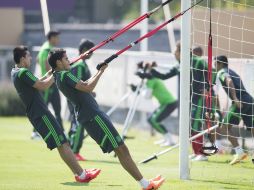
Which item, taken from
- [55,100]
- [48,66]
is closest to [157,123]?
[55,100]

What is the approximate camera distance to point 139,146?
804 inches

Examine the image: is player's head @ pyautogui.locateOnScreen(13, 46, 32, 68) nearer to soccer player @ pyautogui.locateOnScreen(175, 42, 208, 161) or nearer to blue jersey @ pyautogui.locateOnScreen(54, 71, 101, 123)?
blue jersey @ pyautogui.locateOnScreen(54, 71, 101, 123)

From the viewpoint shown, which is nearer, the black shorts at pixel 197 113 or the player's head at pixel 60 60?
the player's head at pixel 60 60

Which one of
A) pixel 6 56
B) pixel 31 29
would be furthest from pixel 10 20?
pixel 6 56

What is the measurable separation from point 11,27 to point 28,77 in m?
26.4

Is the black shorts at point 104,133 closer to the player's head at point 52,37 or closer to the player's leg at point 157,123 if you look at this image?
the player's head at point 52,37

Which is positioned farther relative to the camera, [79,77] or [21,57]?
[79,77]

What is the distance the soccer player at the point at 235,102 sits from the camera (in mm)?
16703

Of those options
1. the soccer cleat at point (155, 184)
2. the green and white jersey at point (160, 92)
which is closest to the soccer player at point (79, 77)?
the green and white jersey at point (160, 92)

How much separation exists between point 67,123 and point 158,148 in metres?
6.14

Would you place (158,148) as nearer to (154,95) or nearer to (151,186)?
(154,95)

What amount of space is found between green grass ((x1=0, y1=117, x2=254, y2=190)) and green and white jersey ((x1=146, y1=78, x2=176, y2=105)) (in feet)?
3.12

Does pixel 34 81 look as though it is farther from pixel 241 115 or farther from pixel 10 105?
pixel 10 105

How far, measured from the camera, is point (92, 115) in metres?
13.4
